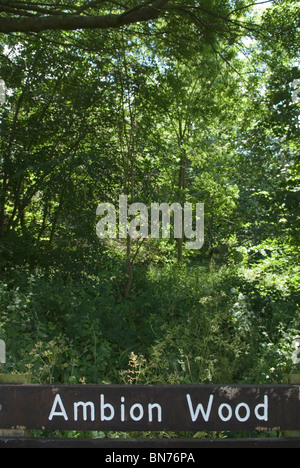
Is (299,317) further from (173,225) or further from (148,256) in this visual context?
(148,256)

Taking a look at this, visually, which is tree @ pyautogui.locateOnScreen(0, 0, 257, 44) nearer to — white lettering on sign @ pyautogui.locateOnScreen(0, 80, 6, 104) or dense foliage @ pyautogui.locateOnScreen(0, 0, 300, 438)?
dense foliage @ pyautogui.locateOnScreen(0, 0, 300, 438)

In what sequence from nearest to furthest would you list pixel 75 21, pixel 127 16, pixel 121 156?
pixel 127 16
pixel 75 21
pixel 121 156

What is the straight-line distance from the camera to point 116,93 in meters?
7.61

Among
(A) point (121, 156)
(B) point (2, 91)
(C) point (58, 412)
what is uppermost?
(B) point (2, 91)

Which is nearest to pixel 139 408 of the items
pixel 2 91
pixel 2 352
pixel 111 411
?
pixel 111 411

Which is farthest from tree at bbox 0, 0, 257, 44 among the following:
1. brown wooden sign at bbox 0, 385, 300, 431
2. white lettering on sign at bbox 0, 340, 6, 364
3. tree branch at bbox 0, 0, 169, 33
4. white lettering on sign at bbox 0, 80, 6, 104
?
brown wooden sign at bbox 0, 385, 300, 431

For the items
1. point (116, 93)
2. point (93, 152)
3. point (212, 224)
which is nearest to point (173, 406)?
point (93, 152)

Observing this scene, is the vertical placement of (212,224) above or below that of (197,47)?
below

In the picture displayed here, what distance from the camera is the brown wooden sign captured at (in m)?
2.36

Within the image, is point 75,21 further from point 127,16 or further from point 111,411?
point 111,411

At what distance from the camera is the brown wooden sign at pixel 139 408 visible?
2355 millimetres

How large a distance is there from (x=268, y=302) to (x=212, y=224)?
814 centimetres

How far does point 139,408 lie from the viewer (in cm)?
236

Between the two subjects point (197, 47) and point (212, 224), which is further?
point (212, 224)
